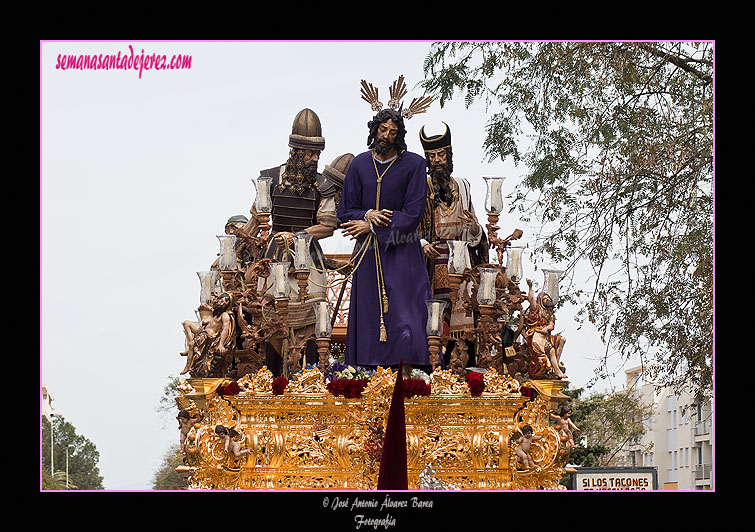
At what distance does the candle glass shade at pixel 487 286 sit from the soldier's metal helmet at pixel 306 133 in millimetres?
2176

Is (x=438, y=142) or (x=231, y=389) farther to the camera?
(x=438, y=142)

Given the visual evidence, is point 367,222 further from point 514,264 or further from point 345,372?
point 514,264

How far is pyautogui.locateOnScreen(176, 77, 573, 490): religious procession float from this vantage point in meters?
10.9

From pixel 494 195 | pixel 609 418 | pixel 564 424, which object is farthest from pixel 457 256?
pixel 609 418

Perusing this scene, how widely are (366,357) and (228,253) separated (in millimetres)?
1669

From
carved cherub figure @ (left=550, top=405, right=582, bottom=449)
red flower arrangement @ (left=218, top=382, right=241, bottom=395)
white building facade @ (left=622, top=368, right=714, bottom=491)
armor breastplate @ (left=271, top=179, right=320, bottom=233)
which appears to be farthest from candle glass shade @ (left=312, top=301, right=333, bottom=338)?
white building facade @ (left=622, top=368, right=714, bottom=491)

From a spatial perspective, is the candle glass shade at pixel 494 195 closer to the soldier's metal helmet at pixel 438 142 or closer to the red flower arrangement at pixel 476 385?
the soldier's metal helmet at pixel 438 142

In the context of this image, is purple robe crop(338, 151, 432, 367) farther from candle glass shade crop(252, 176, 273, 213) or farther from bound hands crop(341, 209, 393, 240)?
candle glass shade crop(252, 176, 273, 213)

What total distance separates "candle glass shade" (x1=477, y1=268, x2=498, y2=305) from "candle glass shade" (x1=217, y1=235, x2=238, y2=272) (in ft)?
7.56

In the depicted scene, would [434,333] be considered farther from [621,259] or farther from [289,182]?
[621,259]

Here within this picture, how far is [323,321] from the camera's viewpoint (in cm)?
1124

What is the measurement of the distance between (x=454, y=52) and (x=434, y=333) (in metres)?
6.21

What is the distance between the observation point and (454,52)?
16469mm

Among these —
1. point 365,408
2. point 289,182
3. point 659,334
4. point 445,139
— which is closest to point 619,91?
point 659,334
